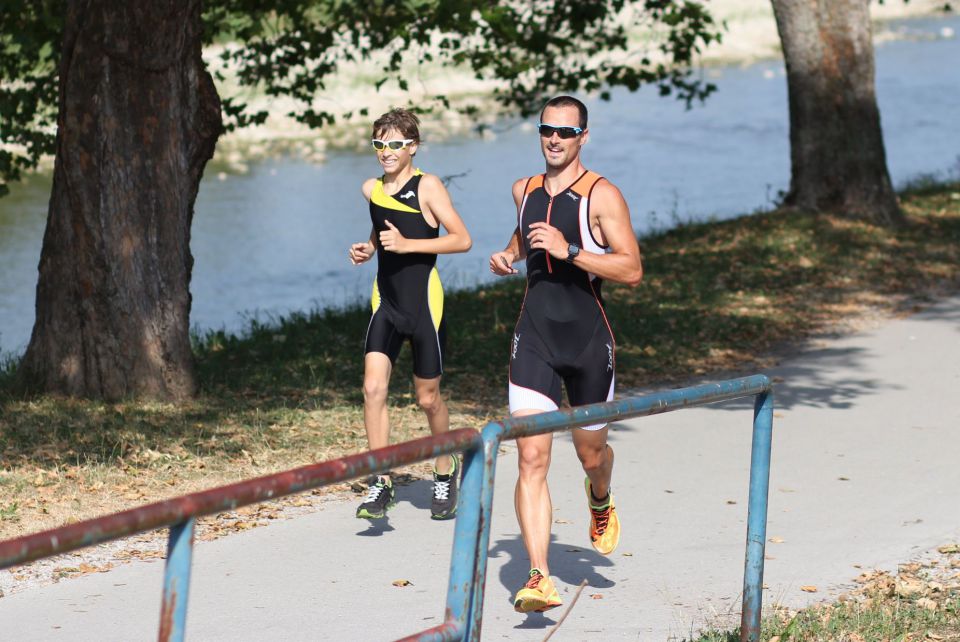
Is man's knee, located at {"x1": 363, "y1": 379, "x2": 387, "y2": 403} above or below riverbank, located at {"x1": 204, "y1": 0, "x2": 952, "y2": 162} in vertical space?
below

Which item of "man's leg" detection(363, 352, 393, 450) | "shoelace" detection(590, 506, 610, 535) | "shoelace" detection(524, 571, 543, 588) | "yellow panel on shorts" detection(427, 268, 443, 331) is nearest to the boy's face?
"yellow panel on shorts" detection(427, 268, 443, 331)

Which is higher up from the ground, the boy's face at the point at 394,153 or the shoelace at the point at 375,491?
the boy's face at the point at 394,153

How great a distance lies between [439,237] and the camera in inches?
277

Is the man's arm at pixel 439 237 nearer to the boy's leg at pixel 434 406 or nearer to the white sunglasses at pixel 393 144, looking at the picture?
the white sunglasses at pixel 393 144

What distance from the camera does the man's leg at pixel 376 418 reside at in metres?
6.86

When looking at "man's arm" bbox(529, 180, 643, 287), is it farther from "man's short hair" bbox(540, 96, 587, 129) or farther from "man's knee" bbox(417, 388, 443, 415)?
"man's knee" bbox(417, 388, 443, 415)

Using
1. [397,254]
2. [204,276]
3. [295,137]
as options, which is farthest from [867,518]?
[295,137]

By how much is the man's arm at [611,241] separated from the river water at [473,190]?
9.67m

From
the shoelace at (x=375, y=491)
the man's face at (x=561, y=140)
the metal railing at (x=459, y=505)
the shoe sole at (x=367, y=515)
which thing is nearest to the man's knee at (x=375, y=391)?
the shoelace at (x=375, y=491)

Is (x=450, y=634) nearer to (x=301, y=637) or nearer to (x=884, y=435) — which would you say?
(x=301, y=637)

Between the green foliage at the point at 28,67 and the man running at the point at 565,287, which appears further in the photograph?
the green foliage at the point at 28,67

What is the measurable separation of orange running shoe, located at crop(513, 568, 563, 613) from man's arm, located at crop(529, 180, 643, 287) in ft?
3.89

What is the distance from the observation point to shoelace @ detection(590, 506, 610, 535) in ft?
19.8

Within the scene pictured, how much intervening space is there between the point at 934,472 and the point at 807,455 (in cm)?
75
